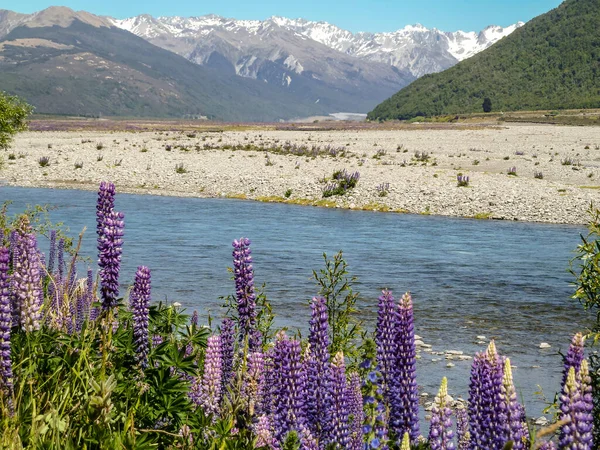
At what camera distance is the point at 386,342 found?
4176 mm

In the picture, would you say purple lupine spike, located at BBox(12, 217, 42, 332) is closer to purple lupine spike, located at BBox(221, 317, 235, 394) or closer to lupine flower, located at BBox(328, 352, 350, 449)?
purple lupine spike, located at BBox(221, 317, 235, 394)

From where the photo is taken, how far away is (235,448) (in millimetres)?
4434

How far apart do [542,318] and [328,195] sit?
22.2m

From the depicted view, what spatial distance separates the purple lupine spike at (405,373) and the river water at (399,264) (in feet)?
17.4

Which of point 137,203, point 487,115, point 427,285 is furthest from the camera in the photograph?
point 487,115

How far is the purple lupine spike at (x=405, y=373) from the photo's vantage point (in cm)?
400

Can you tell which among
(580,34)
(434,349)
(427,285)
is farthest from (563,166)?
(580,34)

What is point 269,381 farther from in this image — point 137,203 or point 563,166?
point 563,166

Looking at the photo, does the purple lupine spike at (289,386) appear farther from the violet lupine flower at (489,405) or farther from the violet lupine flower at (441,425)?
the violet lupine flower at (489,405)

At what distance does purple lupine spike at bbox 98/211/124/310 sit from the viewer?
16.4ft

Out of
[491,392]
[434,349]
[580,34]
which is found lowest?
[434,349]

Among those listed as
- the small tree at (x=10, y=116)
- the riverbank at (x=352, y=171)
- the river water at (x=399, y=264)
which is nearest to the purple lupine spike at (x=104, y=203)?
the river water at (x=399, y=264)

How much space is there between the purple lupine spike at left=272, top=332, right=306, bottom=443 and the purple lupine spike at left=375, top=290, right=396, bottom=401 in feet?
1.55

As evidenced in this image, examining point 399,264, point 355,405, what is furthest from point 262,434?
point 399,264
